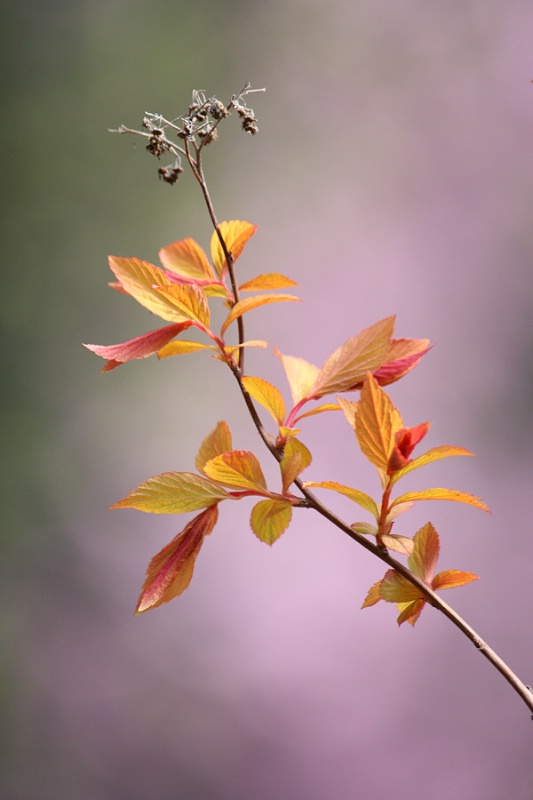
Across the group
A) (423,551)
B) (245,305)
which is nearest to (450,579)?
(423,551)

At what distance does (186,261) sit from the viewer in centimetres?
31

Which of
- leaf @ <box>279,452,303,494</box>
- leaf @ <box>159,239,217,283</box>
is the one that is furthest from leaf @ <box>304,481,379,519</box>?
leaf @ <box>159,239,217,283</box>

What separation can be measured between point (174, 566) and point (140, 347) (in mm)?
78

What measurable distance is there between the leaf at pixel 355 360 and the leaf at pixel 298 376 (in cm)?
2

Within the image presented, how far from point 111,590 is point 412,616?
0.40 metres

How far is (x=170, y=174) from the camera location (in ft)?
0.91

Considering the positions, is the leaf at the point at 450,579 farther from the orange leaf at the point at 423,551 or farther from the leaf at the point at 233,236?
the leaf at the point at 233,236

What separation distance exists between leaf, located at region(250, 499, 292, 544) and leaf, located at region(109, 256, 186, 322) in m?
0.07

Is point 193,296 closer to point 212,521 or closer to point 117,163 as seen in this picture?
point 212,521

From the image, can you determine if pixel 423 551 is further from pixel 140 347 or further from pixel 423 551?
pixel 140 347

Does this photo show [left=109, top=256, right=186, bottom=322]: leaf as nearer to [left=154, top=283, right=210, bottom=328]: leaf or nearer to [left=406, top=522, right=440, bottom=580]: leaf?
[left=154, top=283, right=210, bottom=328]: leaf

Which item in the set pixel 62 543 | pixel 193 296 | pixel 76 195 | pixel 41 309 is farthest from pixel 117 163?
pixel 193 296

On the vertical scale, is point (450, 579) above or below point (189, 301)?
below

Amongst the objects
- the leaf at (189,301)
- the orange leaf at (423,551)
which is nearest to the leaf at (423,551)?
the orange leaf at (423,551)
